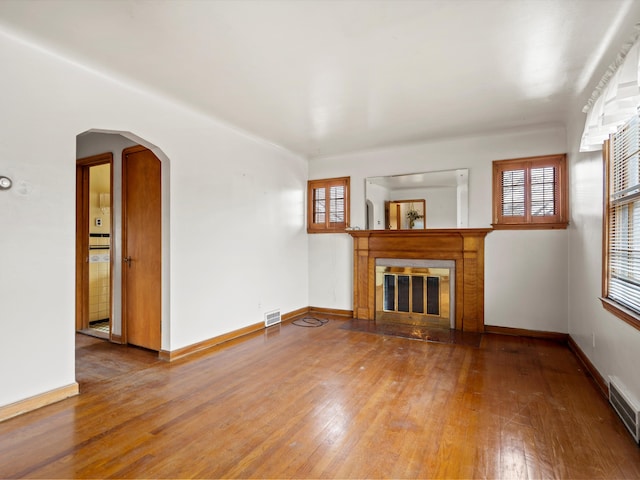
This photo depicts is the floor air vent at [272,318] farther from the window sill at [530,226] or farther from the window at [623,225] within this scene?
the window at [623,225]

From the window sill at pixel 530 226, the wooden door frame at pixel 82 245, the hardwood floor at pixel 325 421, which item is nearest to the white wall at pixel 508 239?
the window sill at pixel 530 226

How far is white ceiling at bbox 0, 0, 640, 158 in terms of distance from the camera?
2039 millimetres

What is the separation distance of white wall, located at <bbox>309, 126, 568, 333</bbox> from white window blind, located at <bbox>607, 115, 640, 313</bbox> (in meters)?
1.58

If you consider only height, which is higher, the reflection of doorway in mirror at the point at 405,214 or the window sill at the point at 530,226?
the reflection of doorway in mirror at the point at 405,214

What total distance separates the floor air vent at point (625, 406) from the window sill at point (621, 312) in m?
0.45

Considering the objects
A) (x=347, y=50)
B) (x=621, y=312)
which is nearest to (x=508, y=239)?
(x=621, y=312)

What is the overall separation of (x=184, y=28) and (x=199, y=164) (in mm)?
1652

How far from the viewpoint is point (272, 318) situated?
4812mm

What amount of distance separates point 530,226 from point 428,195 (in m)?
1.30

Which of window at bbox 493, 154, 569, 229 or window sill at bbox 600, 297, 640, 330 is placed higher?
window at bbox 493, 154, 569, 229

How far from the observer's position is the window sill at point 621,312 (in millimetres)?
2091

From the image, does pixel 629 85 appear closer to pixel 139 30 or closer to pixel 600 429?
pixel 600 429

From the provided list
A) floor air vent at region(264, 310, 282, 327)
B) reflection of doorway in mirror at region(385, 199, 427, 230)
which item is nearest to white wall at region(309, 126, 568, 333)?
reflection of doorway in mirror at region(385, 199, 427, 230)

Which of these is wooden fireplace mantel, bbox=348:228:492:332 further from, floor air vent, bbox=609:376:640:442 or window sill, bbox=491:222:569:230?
floor air vent, bbox=609:376:640:442
